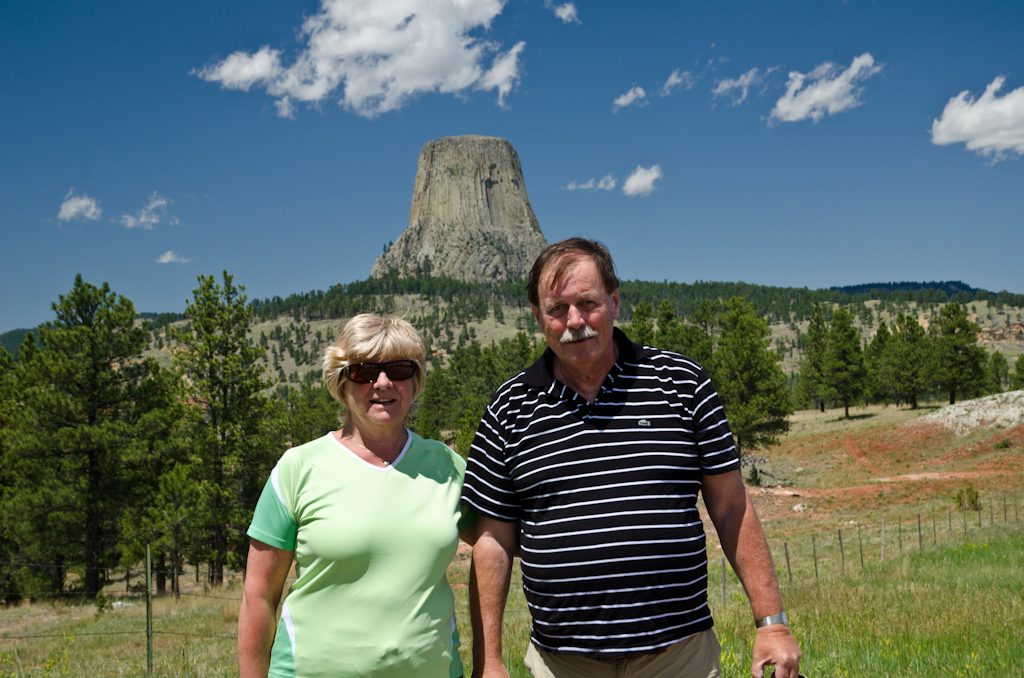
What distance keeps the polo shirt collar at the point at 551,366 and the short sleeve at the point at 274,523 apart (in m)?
1.02

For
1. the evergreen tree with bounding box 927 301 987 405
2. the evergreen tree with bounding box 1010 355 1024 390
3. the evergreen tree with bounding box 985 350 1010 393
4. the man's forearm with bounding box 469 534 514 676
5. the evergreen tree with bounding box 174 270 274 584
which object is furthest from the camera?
the evergreen tree with bounding box 985 350 1010 393

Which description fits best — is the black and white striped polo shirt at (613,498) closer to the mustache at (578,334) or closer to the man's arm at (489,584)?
the man's arm at (489,584)

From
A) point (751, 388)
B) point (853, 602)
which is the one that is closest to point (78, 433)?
point (853, 602)

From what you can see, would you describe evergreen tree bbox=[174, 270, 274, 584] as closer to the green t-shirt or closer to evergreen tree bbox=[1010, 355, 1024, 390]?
the green t-shirt

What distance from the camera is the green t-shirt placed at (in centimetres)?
220

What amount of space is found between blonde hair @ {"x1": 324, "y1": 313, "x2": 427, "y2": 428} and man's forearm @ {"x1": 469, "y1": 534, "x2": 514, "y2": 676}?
2.05 feet

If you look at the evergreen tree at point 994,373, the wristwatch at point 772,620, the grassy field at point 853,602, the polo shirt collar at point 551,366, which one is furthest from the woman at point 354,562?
the evergreen tree at point 994,373

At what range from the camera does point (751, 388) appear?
31516 millimetres

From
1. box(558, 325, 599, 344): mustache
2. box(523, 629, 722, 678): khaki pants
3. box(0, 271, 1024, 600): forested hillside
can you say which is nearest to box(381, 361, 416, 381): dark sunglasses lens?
box(558, 325, 599, 344): mustache

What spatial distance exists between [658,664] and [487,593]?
67 centimetres

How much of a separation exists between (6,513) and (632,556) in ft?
73.1

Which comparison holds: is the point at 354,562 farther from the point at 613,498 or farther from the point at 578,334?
the point at 578,334

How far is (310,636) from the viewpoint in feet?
7.28

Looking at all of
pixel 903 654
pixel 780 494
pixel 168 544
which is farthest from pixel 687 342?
pixel 903 654
